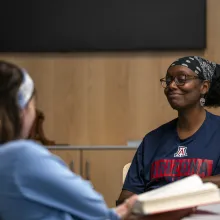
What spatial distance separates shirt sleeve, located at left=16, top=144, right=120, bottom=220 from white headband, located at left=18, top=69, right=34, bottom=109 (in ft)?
0.43

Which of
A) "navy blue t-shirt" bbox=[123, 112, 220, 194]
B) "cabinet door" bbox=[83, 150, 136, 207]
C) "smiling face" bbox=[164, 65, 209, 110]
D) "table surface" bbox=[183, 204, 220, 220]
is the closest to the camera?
"table surface" bbox=[183, 204, 220, 220]

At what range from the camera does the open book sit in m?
1.42

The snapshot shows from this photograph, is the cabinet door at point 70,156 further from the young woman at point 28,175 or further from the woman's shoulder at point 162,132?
the young woman at point 28,175

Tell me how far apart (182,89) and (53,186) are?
1.52m

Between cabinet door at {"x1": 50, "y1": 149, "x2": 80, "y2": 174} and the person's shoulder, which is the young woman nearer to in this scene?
the person's shoulder

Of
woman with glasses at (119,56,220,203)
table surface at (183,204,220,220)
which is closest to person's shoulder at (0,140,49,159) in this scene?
table surface at (183,204,220,220)

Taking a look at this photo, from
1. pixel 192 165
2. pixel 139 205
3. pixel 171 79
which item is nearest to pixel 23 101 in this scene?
pixel 139 205

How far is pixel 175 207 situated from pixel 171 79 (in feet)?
4.42

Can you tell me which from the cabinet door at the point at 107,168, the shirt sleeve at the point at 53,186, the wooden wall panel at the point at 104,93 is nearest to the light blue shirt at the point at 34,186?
the shirt sleeve at the point at 53,186

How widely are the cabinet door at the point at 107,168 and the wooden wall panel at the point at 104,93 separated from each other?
1.25 feet

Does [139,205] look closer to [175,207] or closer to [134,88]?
[175,207]

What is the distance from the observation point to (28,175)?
126 centimetres

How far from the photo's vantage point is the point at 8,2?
4312 mm

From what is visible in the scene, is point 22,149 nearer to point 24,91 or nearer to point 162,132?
point 24,91
